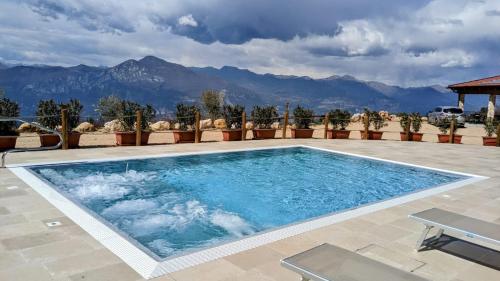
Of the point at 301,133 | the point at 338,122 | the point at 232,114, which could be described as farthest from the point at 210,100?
the point at 301,133

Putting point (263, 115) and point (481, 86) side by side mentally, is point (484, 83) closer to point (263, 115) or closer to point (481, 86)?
point (481, 86)

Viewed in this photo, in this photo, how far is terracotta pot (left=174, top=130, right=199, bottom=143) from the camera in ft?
42.8

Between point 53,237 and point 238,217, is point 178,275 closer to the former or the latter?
point 53,237

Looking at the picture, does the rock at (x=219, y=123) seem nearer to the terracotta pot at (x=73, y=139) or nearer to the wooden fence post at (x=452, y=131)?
the terracotta pot at (x=73, y=139)

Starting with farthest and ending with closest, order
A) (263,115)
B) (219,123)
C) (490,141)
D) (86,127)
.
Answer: (219,123) → (86,127) → (263,115) → (490,141)

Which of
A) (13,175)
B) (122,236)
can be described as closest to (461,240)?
(122,236)

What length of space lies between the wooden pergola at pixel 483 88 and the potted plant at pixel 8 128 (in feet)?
96.2

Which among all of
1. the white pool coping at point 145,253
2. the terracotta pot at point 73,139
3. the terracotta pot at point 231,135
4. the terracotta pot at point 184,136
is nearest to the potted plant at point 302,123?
the terracotta pot at point 231,135

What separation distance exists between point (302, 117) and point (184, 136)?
5923mm

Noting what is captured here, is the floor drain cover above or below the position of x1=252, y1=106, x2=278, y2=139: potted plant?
below

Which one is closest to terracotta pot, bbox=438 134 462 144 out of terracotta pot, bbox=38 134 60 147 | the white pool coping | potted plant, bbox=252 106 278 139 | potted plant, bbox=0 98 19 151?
potted plant, bbox=252 106 278 139

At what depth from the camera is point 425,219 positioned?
4012 millimetres

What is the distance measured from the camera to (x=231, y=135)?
565 inches

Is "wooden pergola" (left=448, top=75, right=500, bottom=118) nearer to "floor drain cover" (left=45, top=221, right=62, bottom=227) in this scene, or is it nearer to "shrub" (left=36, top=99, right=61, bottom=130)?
"shrub" (left=36, top=99, right=61, bottom=130)
